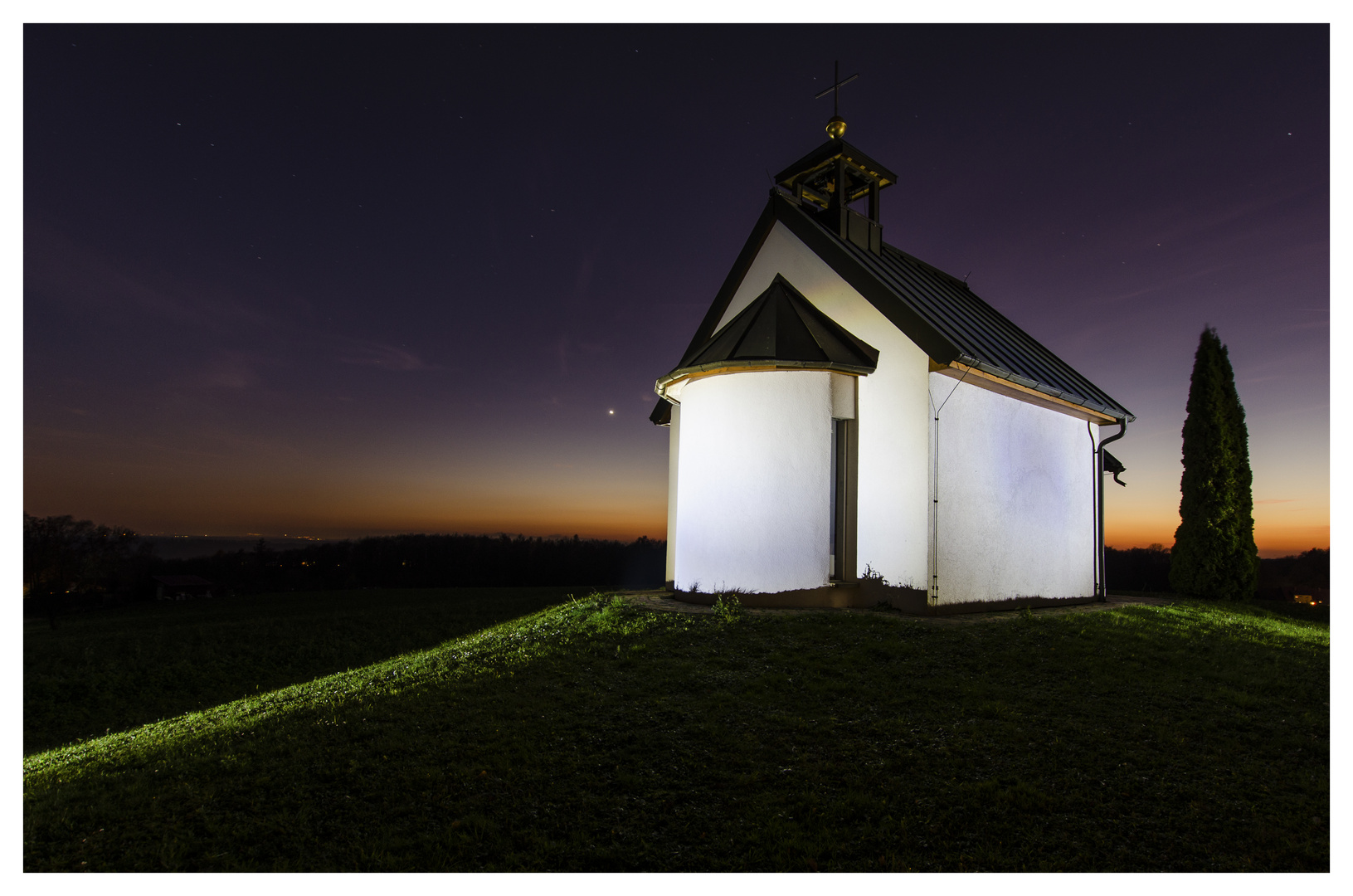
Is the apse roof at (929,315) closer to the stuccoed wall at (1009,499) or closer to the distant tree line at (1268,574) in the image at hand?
the stuccoed wall at (1009,499)

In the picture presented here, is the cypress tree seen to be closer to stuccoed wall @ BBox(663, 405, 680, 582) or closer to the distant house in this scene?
stuccoed wall @ BBox(663, 405, 680, 582)

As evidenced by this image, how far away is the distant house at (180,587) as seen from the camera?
48.5 m

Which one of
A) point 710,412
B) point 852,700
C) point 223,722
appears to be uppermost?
point 710,412

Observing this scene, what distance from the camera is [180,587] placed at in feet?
161

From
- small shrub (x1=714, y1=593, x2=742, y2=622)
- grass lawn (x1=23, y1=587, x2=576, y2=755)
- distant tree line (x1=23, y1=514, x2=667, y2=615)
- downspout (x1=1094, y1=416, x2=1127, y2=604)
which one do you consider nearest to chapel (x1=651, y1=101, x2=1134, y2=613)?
small shrub (x1=714, y1=593, x2=742, y2=622)

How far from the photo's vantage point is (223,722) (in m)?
7.40

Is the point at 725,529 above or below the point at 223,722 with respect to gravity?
above

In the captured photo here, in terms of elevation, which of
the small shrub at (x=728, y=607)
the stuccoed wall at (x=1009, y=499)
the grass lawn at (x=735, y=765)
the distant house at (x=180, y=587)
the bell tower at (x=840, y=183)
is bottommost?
the distant house at (x=180, y=587)

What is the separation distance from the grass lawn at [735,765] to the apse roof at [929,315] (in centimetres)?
451

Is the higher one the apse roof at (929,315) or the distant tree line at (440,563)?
the apse roof at (929,315)

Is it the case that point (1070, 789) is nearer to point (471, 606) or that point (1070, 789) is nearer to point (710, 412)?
point (710, 412)

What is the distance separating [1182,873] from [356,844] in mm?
5025

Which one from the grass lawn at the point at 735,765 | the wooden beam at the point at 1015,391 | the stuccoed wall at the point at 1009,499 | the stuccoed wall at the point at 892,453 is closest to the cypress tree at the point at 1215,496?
the wooden beam at the point at 1015,391

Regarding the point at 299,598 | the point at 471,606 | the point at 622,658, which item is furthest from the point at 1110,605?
the point at 299,598
